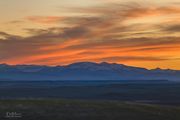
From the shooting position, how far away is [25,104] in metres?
66.9

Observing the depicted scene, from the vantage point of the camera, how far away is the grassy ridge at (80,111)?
59253 mm

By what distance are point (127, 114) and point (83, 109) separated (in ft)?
24.1

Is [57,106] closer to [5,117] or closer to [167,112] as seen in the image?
[5,117]

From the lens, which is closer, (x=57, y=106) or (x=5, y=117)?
(x=5, y=117)

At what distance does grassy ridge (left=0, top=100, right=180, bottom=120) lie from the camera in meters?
59.3

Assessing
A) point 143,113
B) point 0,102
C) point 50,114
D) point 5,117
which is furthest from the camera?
point 0,102

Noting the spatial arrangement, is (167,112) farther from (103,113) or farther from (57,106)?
(57,106)

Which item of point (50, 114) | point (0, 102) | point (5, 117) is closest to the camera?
point (5, 117)

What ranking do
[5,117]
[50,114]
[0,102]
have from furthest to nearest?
[0,102], [50,114], [5,117]

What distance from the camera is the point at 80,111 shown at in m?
63.7

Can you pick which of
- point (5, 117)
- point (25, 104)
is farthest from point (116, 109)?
point (5, 117)

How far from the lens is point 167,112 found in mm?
66812

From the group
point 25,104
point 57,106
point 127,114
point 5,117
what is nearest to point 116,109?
point 127,114

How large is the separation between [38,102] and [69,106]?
596 centimetres
